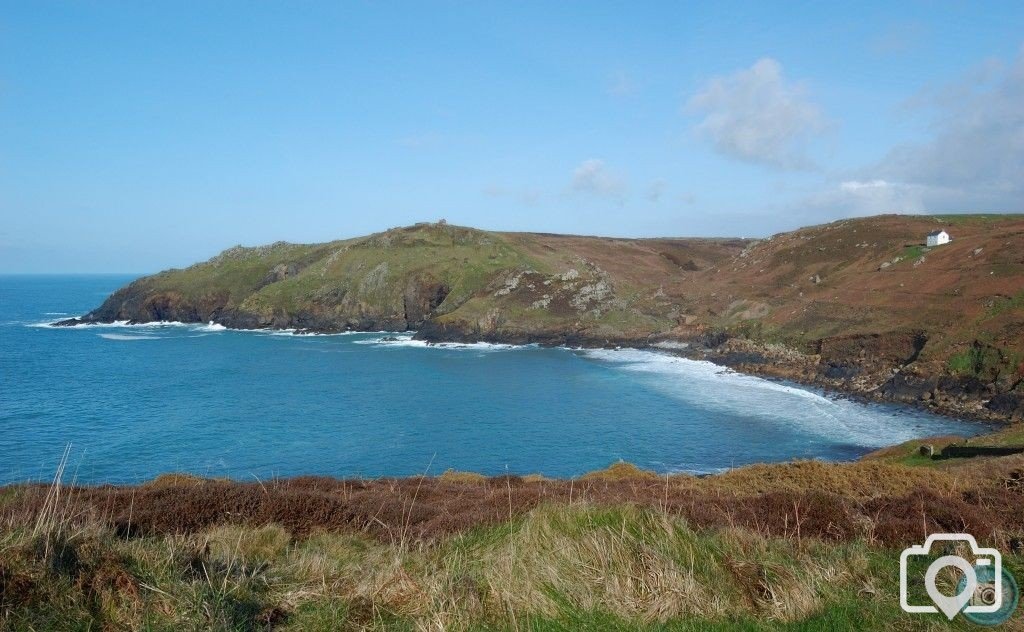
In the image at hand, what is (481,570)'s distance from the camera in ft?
22.7

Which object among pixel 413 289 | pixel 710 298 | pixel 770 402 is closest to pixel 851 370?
pixel 770 402

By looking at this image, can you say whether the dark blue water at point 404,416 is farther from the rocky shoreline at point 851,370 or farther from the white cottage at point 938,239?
the white cottage at point 938,239

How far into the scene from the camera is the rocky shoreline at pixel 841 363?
150ft

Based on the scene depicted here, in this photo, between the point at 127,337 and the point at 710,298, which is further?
the point at 127,337

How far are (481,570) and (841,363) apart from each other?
6001cm

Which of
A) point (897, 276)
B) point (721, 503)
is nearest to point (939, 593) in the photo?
point (721, 503)

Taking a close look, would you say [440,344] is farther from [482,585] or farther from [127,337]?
[482,585]


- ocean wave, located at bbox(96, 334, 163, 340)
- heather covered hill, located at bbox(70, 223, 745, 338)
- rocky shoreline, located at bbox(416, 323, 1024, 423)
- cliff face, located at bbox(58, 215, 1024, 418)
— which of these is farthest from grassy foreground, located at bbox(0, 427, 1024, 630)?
ocean wave, located at bbox(96, 334, 163, 340)

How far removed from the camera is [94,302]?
172 metres

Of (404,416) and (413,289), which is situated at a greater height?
(413,289)

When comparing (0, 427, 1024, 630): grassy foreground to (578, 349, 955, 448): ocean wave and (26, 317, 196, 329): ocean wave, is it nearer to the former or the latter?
(578, 349, 955, 448): ocean wave

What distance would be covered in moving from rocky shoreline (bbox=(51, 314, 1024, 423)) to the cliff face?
168 mm

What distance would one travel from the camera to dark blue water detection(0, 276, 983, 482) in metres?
36.9

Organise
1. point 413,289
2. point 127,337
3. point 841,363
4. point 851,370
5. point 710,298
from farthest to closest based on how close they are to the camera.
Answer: point 413,289 → point 127,337 → point 710,298 → point 841,363 → point 851,370
